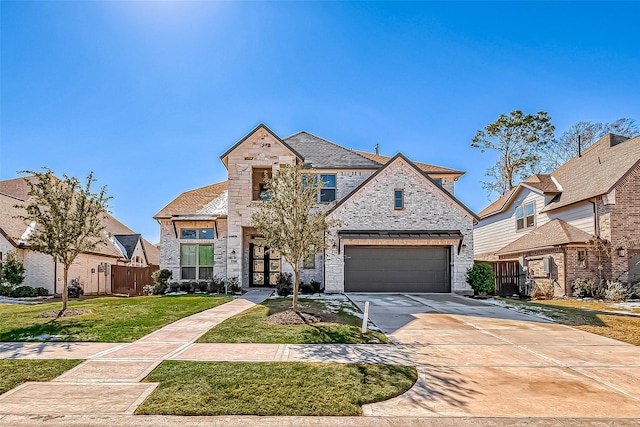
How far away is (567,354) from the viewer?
26.8 feet

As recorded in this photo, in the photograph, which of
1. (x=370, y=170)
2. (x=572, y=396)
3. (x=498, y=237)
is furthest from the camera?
(x=498, y=237)

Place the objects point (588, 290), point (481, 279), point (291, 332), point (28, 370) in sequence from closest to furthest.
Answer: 1. point (28, 370)
2. point (291, 332)
3. point (588, 290)
4. point (481, 279)

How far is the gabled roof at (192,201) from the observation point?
71.9ft

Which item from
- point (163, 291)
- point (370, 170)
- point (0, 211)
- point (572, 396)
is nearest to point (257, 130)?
point (370, 170)

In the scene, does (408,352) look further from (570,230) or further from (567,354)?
(570,230)

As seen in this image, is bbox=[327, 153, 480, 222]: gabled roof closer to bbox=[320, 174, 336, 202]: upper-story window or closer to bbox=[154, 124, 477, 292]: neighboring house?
bbox=[154, 124, 477, 292]: neighboring house

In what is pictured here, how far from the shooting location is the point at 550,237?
20.6 m

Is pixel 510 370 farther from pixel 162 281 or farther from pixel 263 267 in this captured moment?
pixel 162 281

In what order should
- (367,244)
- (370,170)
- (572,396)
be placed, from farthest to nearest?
(370,170), (367,244), (572,396)

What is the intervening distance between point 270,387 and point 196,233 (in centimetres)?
1652

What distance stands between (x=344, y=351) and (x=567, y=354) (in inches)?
167

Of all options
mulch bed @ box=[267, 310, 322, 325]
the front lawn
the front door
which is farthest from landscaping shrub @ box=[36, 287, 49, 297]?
the front lawn

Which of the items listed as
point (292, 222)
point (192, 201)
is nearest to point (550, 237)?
point (292, 222)

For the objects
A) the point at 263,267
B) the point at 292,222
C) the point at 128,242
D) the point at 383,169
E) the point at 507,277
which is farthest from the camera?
the point at 128,242
